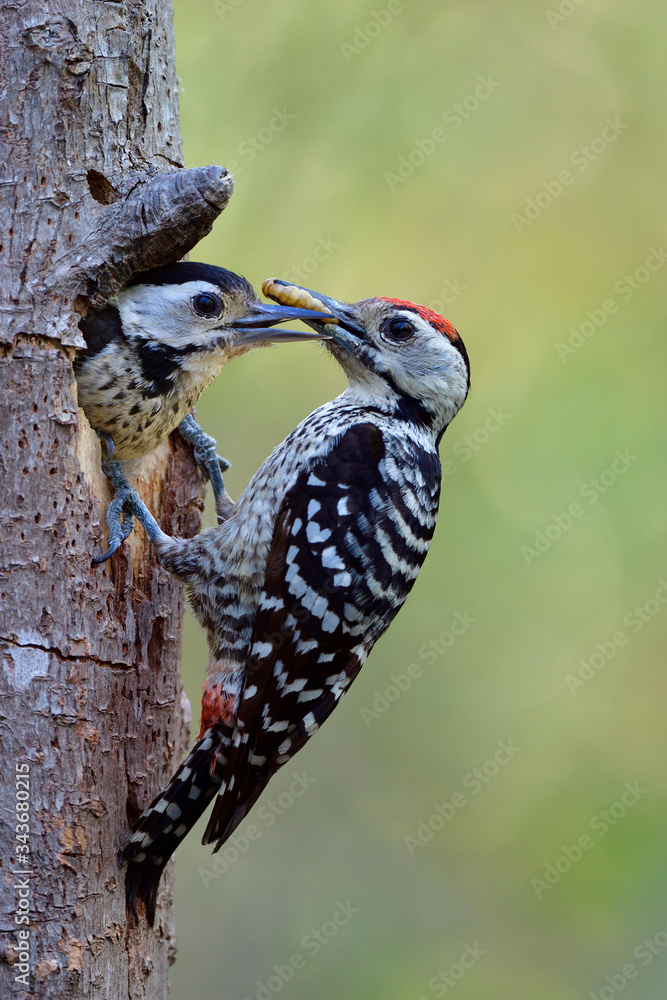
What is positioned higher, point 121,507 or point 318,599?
point 318,599

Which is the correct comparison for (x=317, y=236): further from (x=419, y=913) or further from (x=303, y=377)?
(x=419, y=913)

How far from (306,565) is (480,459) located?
3490 millimetres

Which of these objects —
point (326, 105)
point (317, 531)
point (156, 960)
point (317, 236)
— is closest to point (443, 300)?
point (317, 236)

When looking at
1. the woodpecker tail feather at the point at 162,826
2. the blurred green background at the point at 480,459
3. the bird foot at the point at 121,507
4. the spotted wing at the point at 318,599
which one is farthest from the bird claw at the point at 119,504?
the blurred green background at the point at 480,459

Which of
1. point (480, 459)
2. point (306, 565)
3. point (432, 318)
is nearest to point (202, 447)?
point (306, 565)

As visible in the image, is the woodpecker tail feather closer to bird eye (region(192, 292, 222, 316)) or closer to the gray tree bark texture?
the gray tree bark texture

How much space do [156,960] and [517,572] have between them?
3.99m

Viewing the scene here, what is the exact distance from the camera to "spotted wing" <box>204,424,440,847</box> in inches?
117

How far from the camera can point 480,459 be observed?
6344 mm

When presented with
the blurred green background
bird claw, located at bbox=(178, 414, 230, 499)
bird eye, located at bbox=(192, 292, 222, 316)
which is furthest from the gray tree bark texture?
the blurred green background

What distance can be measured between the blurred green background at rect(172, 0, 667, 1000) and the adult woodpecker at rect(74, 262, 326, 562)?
9.01 feet

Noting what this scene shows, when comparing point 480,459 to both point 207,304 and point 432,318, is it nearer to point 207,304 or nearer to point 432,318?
point 432,318

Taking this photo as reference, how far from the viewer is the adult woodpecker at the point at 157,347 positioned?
2.89 meters

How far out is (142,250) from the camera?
277 cm
